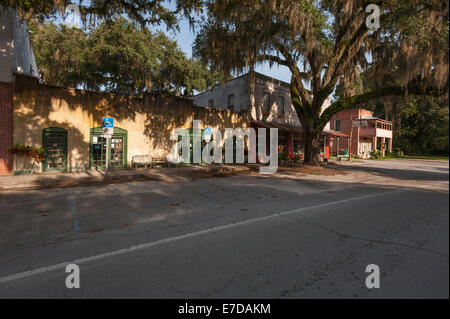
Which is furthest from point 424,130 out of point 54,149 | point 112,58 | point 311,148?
point 112,58

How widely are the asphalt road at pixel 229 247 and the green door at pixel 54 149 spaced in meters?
6.35

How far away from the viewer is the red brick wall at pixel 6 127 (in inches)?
464

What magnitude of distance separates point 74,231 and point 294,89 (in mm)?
15984

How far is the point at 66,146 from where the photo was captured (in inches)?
538

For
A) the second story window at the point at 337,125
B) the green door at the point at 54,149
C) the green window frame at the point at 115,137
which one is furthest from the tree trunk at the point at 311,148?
the second story window at the point at 337,125

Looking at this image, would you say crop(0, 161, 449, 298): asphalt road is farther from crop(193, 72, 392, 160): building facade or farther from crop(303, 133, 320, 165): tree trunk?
crop(193, 72, 392, 160): building facade

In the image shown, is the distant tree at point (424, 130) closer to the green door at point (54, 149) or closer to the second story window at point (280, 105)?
the green door at point (54, 149)

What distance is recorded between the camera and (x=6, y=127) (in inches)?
468

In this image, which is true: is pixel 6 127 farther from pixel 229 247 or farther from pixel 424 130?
pixel 424 130

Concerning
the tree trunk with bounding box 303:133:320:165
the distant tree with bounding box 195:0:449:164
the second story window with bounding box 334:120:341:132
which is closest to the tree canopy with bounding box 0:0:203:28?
the distant tree with bounding box 195:0:449:164

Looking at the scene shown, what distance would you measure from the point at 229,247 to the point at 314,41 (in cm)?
1227

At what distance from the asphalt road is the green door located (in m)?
6.35

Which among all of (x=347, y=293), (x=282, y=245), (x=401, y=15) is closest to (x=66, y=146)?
(x=282, y=245)

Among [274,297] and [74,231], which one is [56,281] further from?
[274,297]
